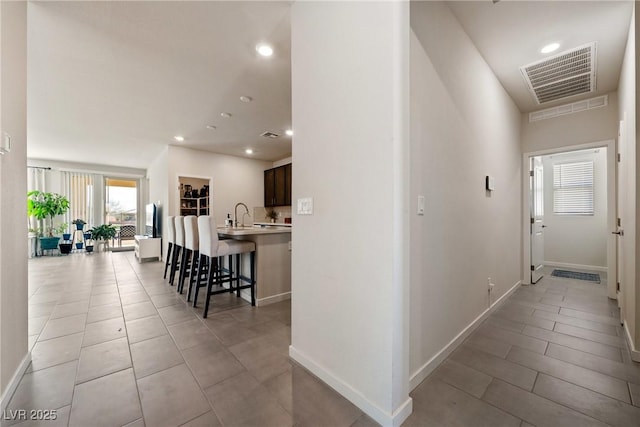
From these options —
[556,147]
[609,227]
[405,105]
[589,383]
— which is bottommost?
[589,383]

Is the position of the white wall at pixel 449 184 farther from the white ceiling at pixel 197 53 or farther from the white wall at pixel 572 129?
the white wall at pixel 572 129

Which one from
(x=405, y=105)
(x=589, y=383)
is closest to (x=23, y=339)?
(x=405, y=105)

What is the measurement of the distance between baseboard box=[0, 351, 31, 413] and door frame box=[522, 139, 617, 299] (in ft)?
17.8

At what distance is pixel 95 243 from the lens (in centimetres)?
767

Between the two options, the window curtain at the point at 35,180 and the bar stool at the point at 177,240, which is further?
the window curtain at the point at 35,180

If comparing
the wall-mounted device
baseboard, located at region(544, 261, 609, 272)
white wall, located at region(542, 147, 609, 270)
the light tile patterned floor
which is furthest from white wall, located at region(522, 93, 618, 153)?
the wall-mounted device

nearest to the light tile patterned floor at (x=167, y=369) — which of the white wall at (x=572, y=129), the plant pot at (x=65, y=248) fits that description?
the white wall at (x=572, y=129)

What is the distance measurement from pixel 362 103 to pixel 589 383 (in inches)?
90.2

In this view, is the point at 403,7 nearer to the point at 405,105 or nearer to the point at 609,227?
the point at 405,105

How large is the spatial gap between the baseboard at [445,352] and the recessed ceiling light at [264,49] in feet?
9.55

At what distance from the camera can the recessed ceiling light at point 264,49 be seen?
2350mm

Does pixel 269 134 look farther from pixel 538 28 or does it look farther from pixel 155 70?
pixel 538 28

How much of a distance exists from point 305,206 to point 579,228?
6.20m

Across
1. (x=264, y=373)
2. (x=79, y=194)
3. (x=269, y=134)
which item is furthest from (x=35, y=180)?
(x=264, y=373)
